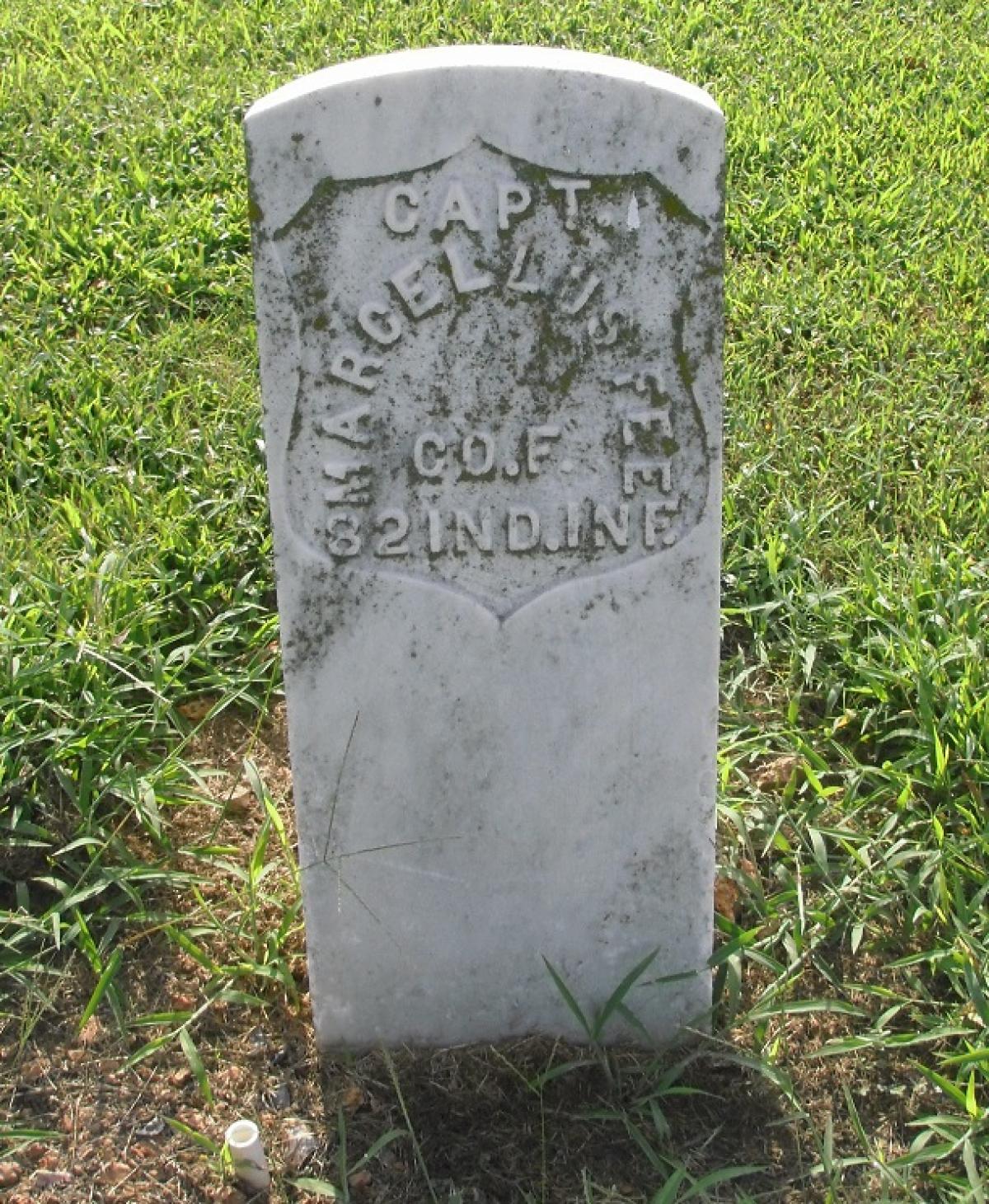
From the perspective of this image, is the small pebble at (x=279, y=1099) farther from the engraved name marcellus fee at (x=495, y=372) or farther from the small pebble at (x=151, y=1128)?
the engraved name marcellus fee at (x=495, y=372)

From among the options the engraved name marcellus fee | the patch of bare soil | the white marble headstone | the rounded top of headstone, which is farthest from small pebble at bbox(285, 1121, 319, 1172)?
the rounded top of headstone

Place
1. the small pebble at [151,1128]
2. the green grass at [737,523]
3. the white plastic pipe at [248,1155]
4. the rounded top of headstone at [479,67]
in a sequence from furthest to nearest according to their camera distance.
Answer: the green grass at [737,523]
the small pebble at [151,1128]
the white plastic pipe at [248,1155]
the rounded top of headstone at [479,67]

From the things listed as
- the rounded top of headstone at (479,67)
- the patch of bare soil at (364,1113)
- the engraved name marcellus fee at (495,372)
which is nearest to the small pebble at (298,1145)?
the patch of bare soil at (364,1113)

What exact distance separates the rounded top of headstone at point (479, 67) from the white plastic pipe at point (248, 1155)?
1273 millimetres

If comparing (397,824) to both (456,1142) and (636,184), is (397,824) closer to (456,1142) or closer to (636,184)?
(456,1142)

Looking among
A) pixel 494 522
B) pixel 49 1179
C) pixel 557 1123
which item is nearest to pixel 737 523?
pixel 494 522

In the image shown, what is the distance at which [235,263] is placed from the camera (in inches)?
146

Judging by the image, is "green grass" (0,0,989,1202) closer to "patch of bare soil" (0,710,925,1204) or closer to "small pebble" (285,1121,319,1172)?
"patch of bare soil" (0,710,925,1204)

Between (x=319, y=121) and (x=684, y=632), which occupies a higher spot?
(x=319, y=121)

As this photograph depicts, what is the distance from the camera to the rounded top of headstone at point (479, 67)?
1588 millimetres

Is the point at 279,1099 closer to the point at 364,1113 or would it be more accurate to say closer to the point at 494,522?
the point at 364,1113

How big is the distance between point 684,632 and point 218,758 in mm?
1056

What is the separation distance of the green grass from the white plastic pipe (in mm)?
204

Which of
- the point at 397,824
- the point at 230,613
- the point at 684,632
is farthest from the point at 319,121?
the point at 230,613
